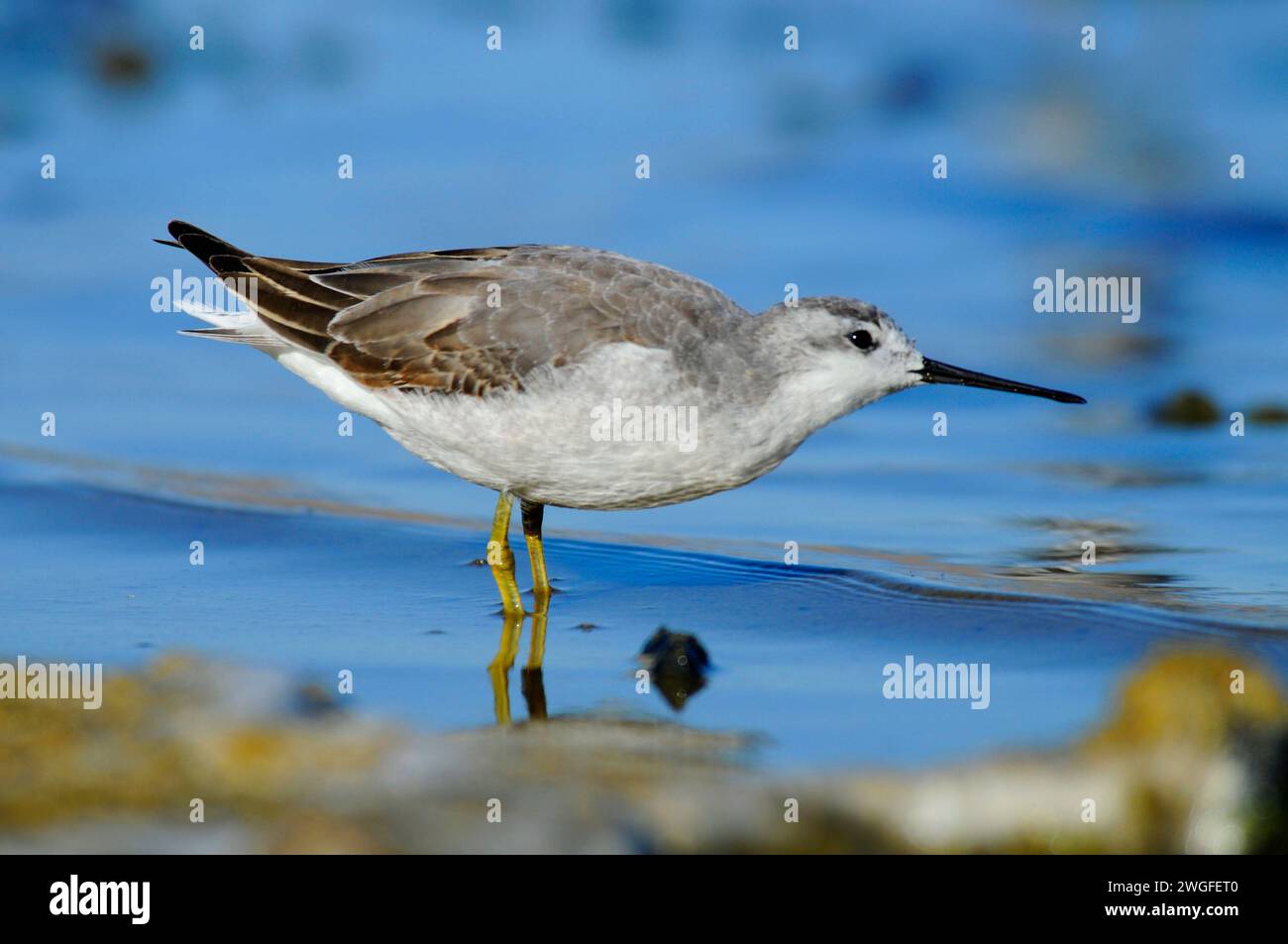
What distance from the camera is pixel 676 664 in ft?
23.1

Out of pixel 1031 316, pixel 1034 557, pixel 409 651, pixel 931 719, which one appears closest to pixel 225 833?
pixel 409 651

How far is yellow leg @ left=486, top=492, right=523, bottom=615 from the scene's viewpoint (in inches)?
315

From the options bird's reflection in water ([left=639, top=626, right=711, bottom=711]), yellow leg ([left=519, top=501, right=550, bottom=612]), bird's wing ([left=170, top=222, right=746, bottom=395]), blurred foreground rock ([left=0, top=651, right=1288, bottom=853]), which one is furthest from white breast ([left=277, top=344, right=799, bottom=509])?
blurred foreground rock ([left=0, top=651, right=1288, bottom=853])

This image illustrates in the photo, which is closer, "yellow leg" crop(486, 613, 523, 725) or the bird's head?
"yellow leg" crop(486, 613, 523, 725)

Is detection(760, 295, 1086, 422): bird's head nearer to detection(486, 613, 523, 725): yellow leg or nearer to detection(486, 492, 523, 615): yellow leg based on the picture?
detection(486, 492, 523, 615): yellow leg

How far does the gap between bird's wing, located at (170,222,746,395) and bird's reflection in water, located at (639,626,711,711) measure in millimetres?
1298

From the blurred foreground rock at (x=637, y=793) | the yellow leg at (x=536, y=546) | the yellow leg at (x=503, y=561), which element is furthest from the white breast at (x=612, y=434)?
the blurred foreground rock at (x=637, y=793)

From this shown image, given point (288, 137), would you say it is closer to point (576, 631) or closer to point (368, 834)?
point (576, 631)

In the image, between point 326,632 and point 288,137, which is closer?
point 326,632

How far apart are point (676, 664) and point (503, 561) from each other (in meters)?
1.42

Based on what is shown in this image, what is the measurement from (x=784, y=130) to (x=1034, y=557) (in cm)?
1019

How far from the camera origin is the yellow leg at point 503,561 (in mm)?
8008

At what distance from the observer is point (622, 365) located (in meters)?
7.40

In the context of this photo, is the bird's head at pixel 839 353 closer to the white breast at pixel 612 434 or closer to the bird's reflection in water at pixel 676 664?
the white breast at pixel 612 434
